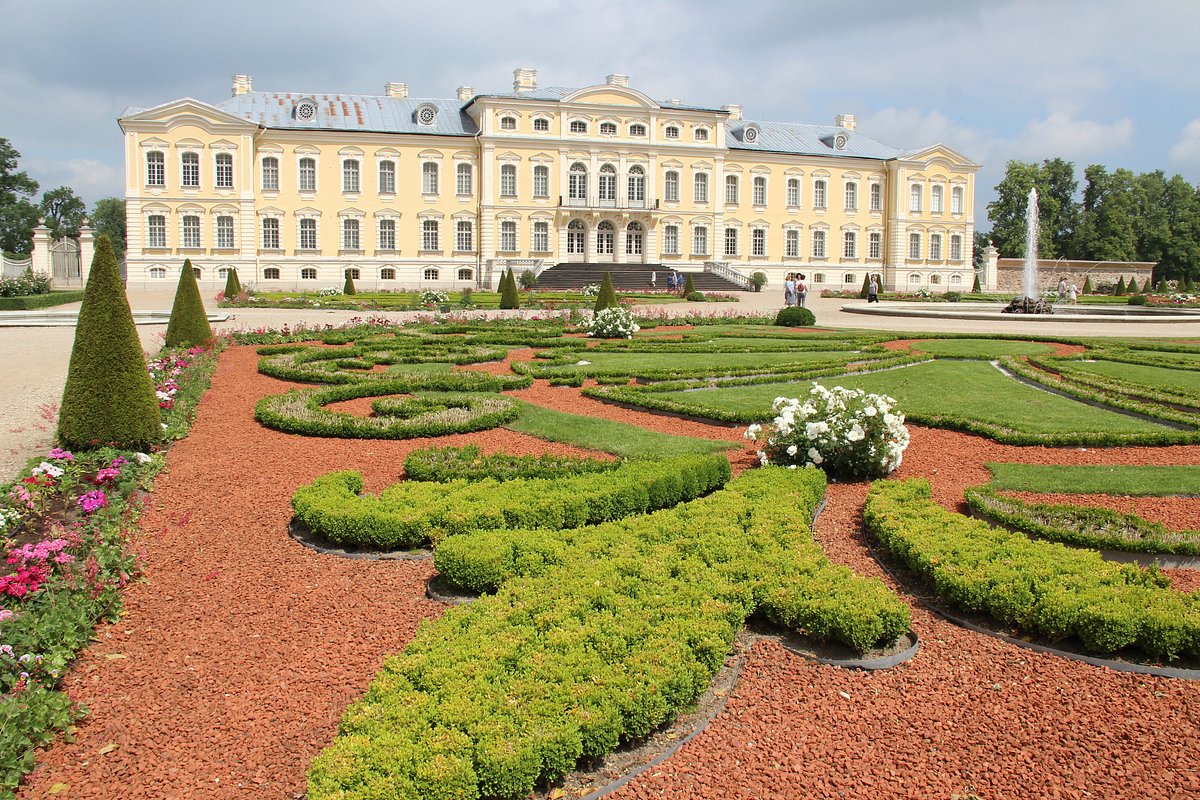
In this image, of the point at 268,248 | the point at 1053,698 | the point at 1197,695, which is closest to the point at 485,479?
the point at 1053,698

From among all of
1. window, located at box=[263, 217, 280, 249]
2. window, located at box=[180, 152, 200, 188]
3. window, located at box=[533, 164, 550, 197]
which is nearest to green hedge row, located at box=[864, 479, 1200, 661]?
window, located at box=[533, 164, 550, 197]

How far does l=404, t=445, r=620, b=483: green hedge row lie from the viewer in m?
6.91

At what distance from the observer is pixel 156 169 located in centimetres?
4006

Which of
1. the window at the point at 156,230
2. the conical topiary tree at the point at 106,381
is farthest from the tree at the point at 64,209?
the conical topiary tree at the point at 106,381

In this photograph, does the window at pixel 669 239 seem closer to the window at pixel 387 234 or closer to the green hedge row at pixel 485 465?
the window at pixel 387 234

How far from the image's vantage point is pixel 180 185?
40312mm

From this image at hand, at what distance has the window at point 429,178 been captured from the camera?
43.3 m

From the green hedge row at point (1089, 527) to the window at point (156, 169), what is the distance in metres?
41.4

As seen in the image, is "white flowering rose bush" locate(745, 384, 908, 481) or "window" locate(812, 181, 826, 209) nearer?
"white flowering rose bush" locate(745, 384, 908, 481)

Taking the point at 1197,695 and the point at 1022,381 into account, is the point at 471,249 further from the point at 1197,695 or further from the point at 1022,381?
the point at 1197,695

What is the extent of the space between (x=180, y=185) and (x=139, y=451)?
37041 mm

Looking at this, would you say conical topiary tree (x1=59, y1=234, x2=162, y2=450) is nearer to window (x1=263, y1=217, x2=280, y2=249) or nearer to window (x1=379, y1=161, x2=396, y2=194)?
window (x1=263, y1=217, x2=280, y2=249)

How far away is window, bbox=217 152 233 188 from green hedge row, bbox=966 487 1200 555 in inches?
1601

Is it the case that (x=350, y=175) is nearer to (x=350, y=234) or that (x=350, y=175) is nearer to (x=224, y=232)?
(x=350, y=234)
